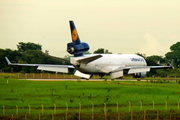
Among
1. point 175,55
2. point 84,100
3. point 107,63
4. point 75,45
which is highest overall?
point 175,55

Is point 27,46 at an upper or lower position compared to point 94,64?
upper

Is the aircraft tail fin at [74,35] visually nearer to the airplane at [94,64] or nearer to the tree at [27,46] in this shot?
the airplane at [94,64]

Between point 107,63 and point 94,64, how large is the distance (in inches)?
193

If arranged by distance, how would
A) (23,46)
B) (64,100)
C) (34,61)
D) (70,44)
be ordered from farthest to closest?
(23,46)
(34,61)
(70,44)
(64,100)

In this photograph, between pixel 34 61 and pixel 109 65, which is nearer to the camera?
pixel 109 65

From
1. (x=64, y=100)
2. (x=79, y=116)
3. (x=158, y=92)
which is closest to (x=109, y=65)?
(x=158, y=92)

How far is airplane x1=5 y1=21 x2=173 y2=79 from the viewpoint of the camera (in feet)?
241

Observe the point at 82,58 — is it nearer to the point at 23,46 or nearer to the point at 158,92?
the point at 158,92

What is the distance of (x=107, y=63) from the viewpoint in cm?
8556

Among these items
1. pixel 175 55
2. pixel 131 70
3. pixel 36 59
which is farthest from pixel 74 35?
pixel 175 55

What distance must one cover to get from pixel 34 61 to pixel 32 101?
315 feet

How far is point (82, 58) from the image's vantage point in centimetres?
7650

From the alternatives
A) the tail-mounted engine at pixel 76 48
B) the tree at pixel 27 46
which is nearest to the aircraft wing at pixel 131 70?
the tail-mounted engine at pixel 76 48

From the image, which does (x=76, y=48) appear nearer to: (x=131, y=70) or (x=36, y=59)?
(x=131, y=70)
